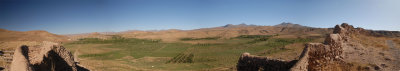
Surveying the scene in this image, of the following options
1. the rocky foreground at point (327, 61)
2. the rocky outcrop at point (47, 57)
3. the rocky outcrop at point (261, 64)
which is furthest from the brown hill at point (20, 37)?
the rocky foreground at point (327, 61)

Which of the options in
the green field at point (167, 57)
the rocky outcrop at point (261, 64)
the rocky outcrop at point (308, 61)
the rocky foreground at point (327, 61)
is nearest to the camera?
the rocky outcrop at point (308, 61)

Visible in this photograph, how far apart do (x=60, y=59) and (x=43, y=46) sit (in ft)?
2.79

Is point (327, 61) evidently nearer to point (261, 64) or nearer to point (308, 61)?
point (308, 61)

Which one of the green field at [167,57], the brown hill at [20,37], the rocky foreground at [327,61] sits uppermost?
the brown hill at [20,37]

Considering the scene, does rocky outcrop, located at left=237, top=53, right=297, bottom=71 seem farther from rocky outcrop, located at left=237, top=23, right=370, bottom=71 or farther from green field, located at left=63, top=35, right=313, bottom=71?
green field, located at left=63, top=35, right=313, bottom=71

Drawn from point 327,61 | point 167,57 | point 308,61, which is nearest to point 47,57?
point 308,61

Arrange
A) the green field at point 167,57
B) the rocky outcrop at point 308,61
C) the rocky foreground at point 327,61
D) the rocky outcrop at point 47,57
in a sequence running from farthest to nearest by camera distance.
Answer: the green field at point 167,57 < the rocky foreground at point 327,61 < the rocky outcrop at point 308,61 < the rocky outcrop at point 47,57

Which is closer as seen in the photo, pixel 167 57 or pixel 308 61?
pixel 308 61

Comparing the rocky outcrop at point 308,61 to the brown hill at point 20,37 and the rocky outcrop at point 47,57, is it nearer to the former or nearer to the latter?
the rocky outcrop at point 47,57

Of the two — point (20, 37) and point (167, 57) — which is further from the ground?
point (20, 37)

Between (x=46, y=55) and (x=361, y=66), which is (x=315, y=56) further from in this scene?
(x=46, y=55)

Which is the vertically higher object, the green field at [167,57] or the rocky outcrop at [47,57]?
the rocky outcrop at [47,57]

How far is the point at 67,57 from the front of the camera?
935cm

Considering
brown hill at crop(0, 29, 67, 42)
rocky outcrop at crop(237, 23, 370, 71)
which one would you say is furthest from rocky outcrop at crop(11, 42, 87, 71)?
brown hill at crop(0, 29, 67, 42)
